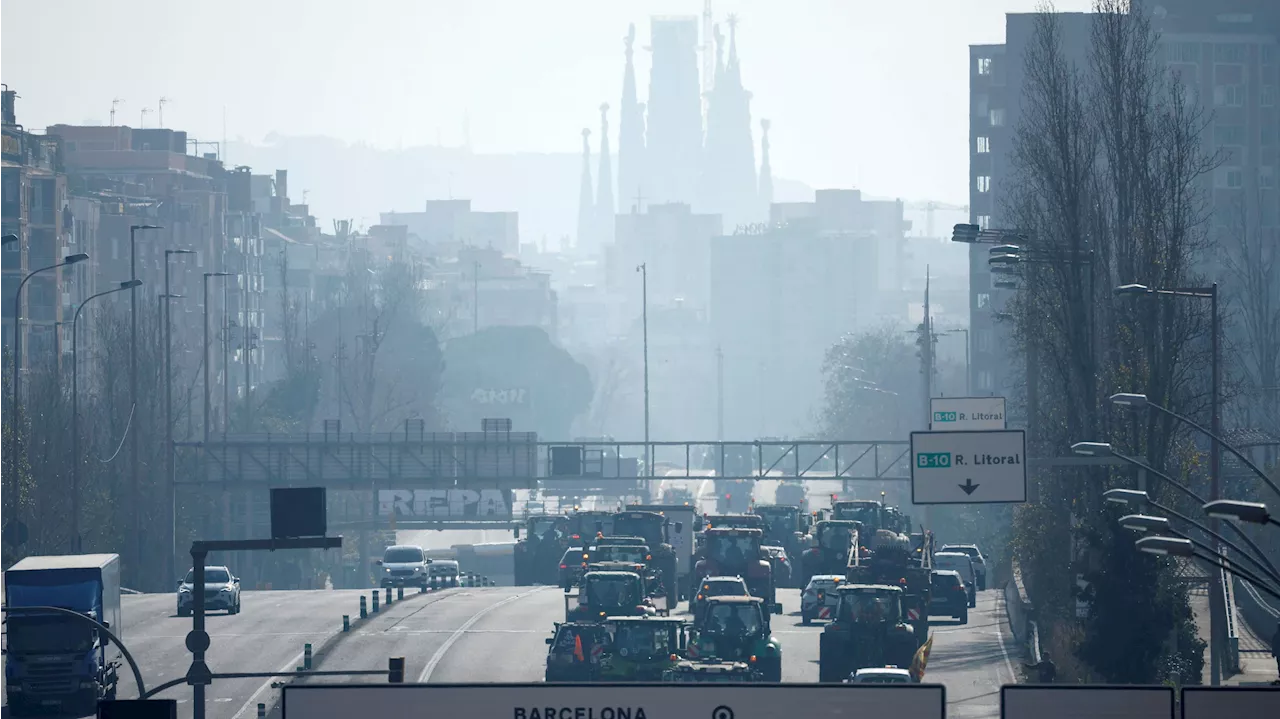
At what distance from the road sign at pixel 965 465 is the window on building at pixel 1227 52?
96837 mm

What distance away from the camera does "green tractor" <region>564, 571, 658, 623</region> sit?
46844 mm

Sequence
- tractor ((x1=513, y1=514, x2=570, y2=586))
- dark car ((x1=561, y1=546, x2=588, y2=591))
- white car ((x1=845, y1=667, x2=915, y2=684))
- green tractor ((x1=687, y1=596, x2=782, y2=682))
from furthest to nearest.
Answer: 1. tractor ((x1=513, y1=514, x2=570, y2=586))
2. dark car ((x1=561, y1=546, x2=588, y2=591))
3. green tractor ((x1=687, y1=596, x2=782, y2=682))
4. white car ((x1=845, y1=667, x2=915, y2=684))

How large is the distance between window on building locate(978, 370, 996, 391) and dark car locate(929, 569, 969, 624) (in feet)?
242

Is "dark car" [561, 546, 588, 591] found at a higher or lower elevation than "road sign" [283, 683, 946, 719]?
lower

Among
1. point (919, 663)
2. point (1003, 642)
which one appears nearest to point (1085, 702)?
point (919, 663)

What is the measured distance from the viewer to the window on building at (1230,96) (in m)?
131

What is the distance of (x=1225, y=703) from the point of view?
19109 millimetres

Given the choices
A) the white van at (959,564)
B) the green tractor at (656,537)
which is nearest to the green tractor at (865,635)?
the green tractor at (656,537)

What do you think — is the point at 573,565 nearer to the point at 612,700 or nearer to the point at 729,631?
the point at 729,631

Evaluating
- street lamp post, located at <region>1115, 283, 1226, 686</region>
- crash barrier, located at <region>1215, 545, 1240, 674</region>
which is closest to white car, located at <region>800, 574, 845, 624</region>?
crash barrier, located at <region>1215, 545, 1240, 674</region>

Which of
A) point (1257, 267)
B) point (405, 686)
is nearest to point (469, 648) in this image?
point (405, 686)

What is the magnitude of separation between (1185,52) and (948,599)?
83.8m

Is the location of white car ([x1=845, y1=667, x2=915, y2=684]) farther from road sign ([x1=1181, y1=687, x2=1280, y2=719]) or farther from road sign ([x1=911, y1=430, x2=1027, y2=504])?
road sign ([x1=1181, y1=687, x2=1280, y2=719])

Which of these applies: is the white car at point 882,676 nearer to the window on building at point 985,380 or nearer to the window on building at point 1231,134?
the window on building at point 985,380
